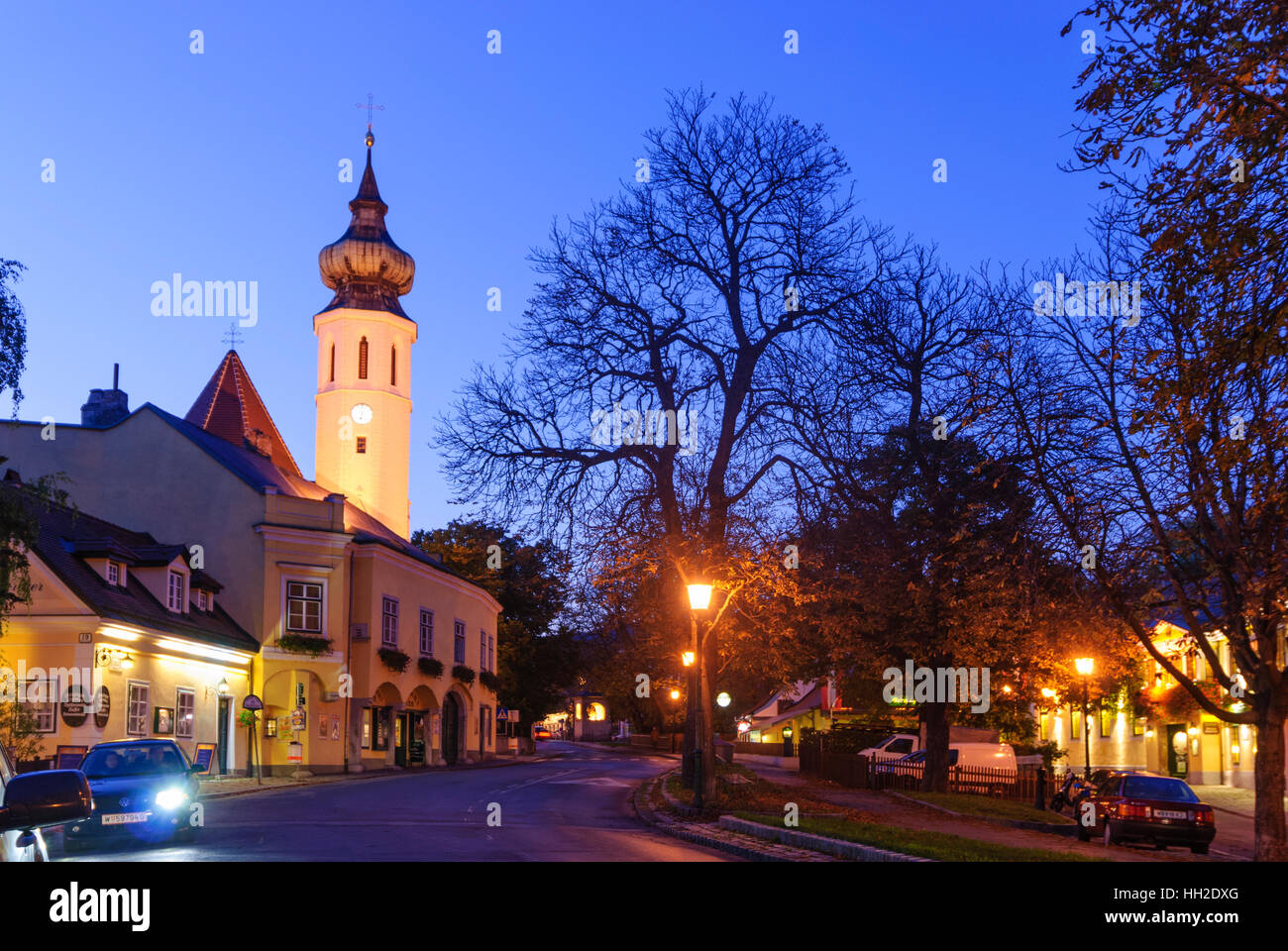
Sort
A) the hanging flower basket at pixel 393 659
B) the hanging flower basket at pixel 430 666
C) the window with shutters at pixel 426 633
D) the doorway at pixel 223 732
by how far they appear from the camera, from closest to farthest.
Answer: the doorway at pixel 223 732, the hanging flower basket at pixel 393 659, the hanging flower basket at pixel 430 666, the window with shutters at pixel 426 633

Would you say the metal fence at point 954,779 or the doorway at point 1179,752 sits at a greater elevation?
the metal fence at point 954,779

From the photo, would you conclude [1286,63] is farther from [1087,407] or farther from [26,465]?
[26,465]

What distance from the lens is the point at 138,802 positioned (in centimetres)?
1794

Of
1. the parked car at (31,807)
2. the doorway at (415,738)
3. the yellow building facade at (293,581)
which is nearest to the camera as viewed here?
the parked car at (31,807)

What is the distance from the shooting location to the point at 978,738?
2147 inches

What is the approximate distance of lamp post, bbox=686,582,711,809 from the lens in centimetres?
2269

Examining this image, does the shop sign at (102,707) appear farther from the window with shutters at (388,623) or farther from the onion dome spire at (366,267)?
the onion dome spire at (366,267)

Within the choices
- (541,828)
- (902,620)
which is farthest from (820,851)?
(902,620)

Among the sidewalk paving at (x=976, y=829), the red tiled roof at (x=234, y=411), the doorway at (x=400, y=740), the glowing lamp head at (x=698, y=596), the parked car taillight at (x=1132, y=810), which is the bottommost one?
the doorway at (x=400, y=740)

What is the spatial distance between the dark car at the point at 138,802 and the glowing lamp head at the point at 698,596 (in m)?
8.44

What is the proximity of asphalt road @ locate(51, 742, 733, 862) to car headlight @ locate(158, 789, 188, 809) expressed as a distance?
563 mm

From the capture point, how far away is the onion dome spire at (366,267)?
74625mm
